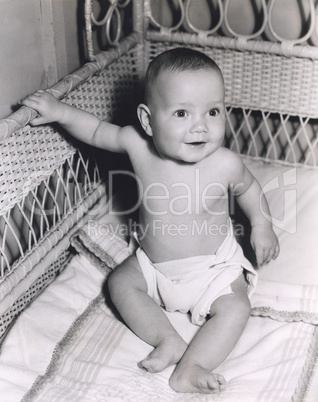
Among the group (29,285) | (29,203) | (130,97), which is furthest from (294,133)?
(29,285)

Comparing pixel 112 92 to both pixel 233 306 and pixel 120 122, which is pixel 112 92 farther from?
pixel 233 306

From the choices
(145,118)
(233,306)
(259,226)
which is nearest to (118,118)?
(145,118)

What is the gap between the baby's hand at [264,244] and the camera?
1153mm

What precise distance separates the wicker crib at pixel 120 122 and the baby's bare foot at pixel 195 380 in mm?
65

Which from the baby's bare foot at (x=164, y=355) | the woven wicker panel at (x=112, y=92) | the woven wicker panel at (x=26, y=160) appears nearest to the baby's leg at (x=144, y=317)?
the baby's bare foot at (x=164, y=355)

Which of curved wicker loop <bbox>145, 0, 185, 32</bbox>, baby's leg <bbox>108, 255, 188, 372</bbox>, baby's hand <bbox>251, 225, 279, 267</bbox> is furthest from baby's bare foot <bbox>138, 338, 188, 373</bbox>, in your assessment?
curved wicker loop <bbox>145, 0, 185, 32</bbox>

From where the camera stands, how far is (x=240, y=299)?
108 centimetres

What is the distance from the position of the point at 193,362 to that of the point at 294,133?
2.84 ft

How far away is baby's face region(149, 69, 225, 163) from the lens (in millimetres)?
1008

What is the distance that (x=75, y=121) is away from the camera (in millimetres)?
1142

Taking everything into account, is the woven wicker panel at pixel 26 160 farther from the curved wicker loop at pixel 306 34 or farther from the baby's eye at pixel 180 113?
the curved wicker loop at pixel 306 34

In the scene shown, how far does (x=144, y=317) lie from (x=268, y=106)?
2.30ft

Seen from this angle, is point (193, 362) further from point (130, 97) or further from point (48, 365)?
point (130, 97)

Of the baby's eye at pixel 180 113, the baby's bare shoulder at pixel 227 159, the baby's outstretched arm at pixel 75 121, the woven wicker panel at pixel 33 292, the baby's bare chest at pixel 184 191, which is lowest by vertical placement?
the woven wicker panel at pixel 33 292
